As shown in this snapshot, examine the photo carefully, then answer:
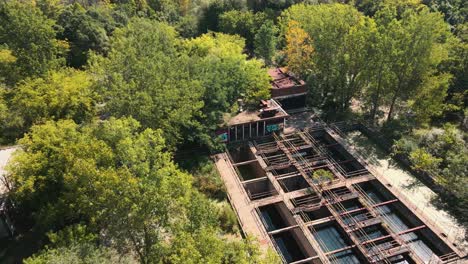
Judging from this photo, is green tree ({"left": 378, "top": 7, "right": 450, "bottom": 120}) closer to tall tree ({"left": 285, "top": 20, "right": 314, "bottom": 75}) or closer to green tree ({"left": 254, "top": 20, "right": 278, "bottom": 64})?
tall tree ({"left": 285, "top": 20, "right": 314, "bottom": 75})

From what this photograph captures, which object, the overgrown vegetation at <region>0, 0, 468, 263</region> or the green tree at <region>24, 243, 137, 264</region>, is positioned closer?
the green tree at <region>24, 243, 137, 264</region>

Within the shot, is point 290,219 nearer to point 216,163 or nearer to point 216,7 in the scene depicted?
point 216,163

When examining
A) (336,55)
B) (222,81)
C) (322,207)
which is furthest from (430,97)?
(222,81)

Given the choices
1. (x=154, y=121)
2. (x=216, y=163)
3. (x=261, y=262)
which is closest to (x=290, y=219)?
(x=216, y=163)

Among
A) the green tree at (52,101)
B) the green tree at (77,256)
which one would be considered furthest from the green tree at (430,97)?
the green tree at (52,101)

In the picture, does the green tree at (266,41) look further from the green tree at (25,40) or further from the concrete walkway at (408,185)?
the green tree at (25,40)

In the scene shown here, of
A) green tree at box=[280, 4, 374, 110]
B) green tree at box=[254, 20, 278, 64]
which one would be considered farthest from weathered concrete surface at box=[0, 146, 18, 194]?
green tree at box=[254, 20, 278, 64]
